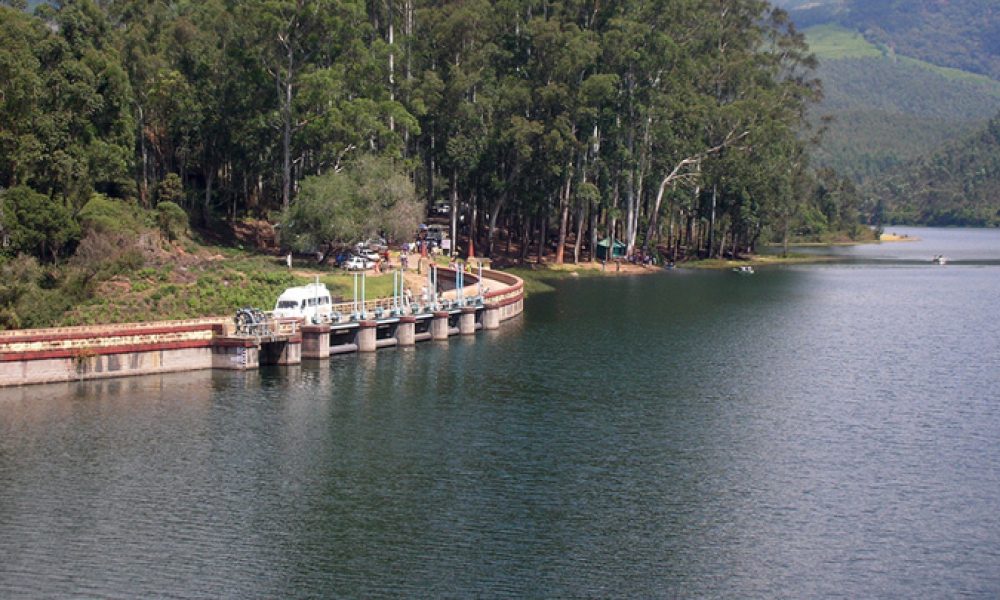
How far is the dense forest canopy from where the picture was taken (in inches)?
3861

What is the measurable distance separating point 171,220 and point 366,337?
29.2 m

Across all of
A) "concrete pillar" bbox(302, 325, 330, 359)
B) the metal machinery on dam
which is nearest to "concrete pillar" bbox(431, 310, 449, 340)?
the metal machinery on dam

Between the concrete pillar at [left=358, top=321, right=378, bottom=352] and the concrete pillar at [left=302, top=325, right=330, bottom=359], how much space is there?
369 centimetres

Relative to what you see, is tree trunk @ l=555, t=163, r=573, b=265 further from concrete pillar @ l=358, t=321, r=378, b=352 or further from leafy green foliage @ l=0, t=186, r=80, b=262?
leafy green foliage @ l=0, t=186, r=80, b=262

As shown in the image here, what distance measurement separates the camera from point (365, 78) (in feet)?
400

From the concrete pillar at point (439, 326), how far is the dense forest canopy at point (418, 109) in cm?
2377

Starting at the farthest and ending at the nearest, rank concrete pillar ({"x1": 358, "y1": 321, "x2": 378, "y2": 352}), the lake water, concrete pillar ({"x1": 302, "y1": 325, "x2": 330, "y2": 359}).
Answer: concrete pillar ({"x1": 358, "y1": 321, "x2": 378, "y2": 352}) → concrete pillar ({"x1": 302, "y1": 325, "x2": 330, "y2": 359}) → the lake water

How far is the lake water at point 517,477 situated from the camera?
4003 centimetres

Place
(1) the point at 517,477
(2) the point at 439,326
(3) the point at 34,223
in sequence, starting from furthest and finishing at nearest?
(2) the point at 439,326
(3) the point at 34,223
(1) the point at 517,477

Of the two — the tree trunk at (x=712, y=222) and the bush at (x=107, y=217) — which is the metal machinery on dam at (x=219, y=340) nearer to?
the bush at (x=107, y=217)

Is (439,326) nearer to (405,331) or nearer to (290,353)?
(405,331)

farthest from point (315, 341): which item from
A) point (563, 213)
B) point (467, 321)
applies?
point (563, 213)

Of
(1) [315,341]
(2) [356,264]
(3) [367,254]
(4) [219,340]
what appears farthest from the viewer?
(3) [367,254]

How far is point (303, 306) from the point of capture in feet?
260
